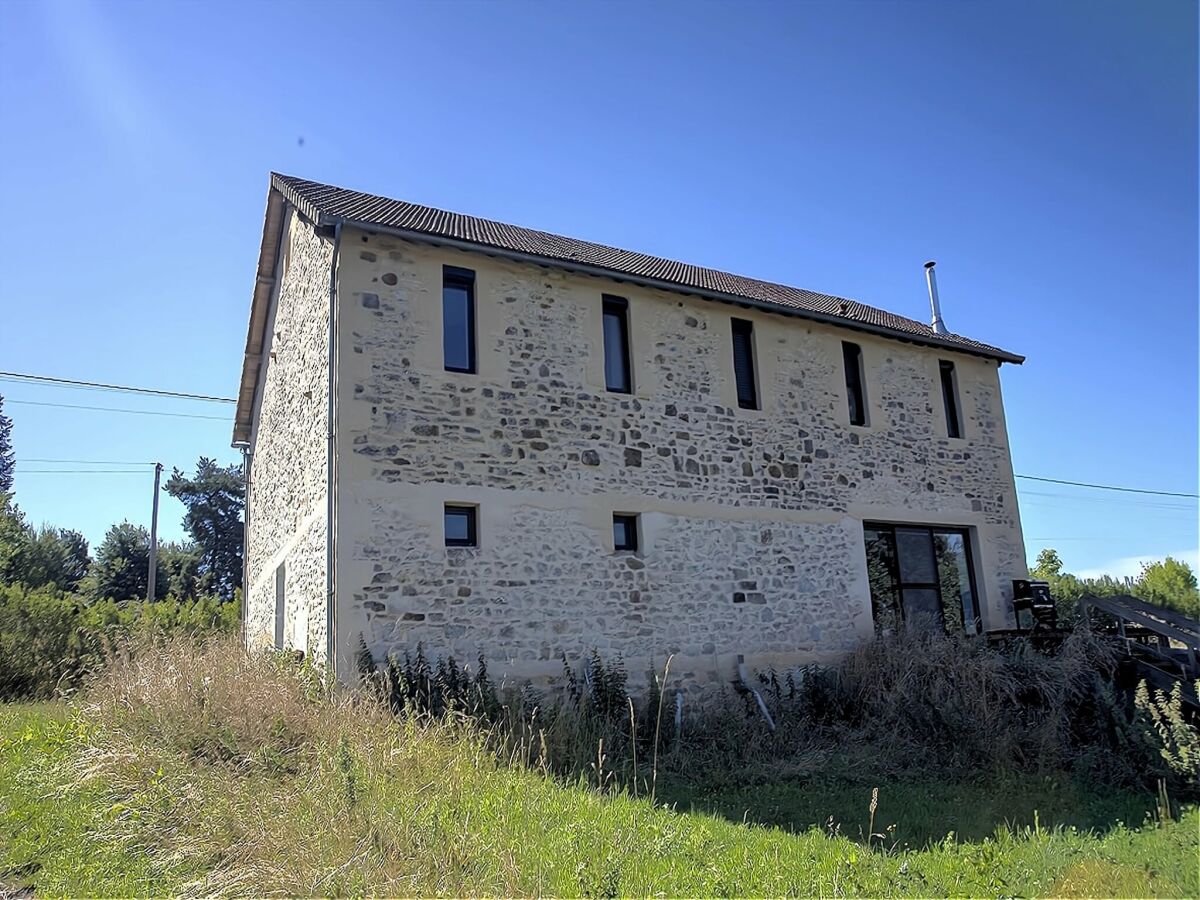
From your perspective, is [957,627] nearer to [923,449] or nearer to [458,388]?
[923,449]

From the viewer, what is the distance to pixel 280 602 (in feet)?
40.2

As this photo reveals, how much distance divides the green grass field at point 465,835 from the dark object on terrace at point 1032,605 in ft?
22.8

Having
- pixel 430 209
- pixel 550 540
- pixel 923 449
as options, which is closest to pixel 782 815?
→ pixel 550 540

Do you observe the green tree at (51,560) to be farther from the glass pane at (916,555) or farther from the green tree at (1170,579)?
the green tree at (1170,579)

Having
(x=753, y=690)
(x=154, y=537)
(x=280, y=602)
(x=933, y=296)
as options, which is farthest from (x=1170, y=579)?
(x=154, y=537)

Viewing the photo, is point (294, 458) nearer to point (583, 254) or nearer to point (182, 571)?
point (583, 254)

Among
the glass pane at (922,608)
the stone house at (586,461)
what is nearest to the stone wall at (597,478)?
the stone house at (586,461)

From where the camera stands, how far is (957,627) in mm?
13586

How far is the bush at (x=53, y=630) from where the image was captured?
13.9 m

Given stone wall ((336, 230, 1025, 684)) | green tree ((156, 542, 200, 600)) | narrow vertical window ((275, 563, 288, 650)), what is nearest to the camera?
stone wall ((336, 230, 1025, 684))

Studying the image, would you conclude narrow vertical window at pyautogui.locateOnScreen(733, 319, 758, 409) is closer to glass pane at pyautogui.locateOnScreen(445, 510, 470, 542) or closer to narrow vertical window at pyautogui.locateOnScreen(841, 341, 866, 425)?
narrow vertical window at pyautogui.locateOnScreen(841, 341, 866, 425)

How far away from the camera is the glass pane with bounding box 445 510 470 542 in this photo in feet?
32.1

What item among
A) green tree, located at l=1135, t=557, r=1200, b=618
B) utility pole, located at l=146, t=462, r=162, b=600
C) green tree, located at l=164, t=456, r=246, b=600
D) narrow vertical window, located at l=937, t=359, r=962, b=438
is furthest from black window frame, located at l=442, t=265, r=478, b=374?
green tree, located at l=164, t=456, r=246, b=600

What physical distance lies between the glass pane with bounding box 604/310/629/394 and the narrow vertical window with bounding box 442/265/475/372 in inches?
76.2
